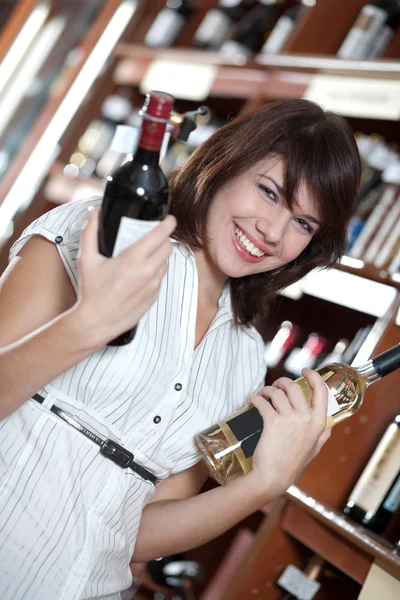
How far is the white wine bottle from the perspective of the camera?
3.75 feet

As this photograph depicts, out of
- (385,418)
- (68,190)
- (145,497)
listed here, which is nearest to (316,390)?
(145,497)

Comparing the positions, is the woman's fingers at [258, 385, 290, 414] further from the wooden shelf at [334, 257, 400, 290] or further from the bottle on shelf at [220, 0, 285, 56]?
the bottle on shelf at [220, 0, 285, 56]

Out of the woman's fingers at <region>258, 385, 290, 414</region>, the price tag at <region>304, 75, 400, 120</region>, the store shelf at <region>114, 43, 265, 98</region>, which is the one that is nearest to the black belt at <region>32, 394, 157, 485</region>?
the woman's fingers at <region>258, 385, 290, 414</region>

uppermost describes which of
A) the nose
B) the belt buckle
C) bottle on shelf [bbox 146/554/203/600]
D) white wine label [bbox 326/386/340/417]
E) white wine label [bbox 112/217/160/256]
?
the nose

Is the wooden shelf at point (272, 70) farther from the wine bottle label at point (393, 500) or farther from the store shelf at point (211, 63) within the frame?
the wine bottle label at point (393, 500)

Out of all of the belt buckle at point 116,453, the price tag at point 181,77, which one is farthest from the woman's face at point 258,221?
the price tag at point 181,77

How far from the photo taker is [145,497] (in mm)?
1261

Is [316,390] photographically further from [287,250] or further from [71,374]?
[71,374]

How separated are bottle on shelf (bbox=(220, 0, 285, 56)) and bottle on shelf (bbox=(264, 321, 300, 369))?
106 centimetres

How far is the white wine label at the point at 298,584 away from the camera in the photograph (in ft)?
5.50

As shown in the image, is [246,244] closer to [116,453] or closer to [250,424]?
[250,424]

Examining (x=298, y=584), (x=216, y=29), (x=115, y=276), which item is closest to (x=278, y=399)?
(x=115, y=276)

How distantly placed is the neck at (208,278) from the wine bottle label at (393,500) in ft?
1.91

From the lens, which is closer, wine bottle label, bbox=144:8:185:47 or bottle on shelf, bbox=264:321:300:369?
bottle on shelf, bbox=264:321:300:369
